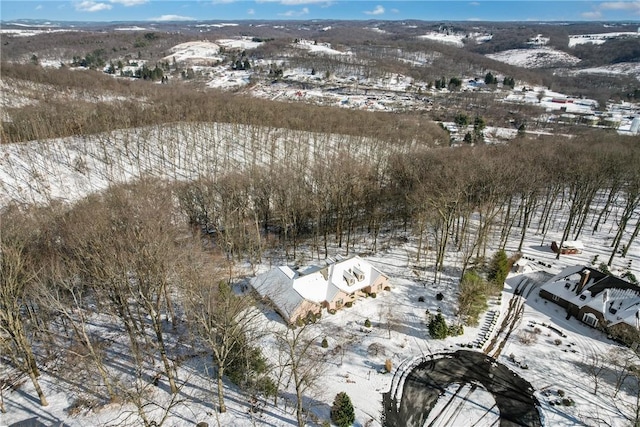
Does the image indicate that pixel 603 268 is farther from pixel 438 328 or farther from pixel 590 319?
pixel 438 328

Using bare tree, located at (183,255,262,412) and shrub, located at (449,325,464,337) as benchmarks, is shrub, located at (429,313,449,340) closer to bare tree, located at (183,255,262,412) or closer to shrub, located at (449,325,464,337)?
shrub, located at (449,325,464,337)

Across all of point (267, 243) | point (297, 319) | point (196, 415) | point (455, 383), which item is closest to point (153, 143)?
point (267, 243)

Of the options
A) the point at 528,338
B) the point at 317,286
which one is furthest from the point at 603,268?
the point at 317,286

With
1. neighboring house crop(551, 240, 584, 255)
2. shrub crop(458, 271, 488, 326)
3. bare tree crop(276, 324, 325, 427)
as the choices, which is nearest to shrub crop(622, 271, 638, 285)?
neighboring house crop(551, 240, 584, 255)

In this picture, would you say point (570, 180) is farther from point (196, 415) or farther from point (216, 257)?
point (196, 415)

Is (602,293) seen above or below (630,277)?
above
